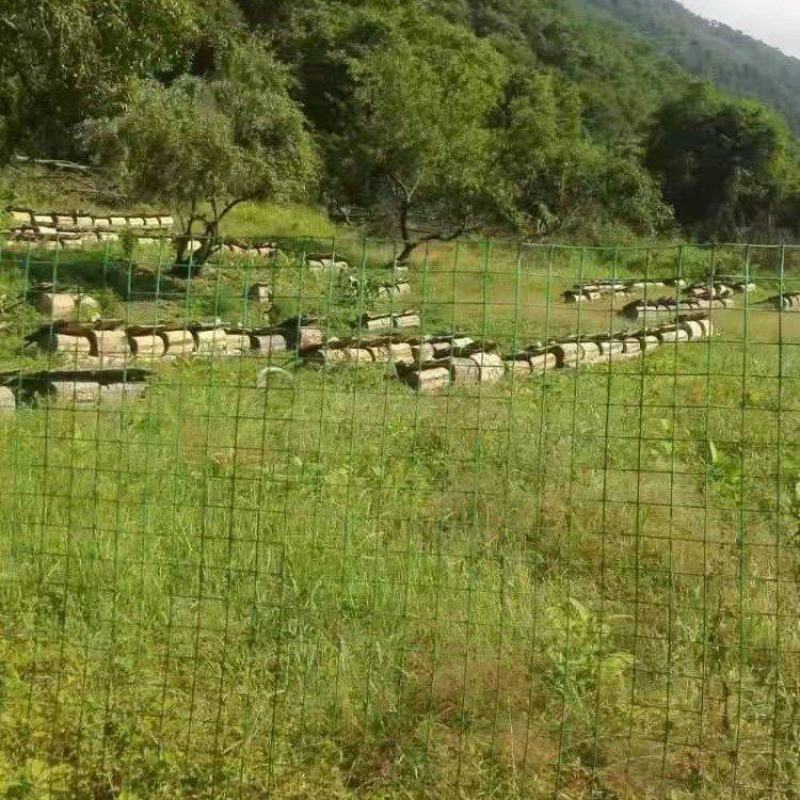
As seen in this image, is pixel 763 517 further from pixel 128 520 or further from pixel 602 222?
pixel 602 222

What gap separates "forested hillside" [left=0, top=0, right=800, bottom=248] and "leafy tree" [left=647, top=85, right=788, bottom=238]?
0.20 ft

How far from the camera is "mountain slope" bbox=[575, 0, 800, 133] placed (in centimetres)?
8069

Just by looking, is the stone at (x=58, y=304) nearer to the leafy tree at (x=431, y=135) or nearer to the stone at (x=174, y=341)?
the stone at (x=174, y=341)

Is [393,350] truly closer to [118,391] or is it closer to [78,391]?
[118,391]

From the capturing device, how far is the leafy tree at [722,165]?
3117 centimetres

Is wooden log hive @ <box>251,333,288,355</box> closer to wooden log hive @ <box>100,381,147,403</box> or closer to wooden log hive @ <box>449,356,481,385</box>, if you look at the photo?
wooden log hive @ <box>449,356,481,385</box>

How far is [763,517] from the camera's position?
4574 mm

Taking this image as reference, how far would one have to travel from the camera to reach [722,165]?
32.2 meters

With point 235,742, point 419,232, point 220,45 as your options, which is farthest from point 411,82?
point 235,742

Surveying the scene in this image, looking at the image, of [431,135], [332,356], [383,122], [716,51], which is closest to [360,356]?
[332,356]

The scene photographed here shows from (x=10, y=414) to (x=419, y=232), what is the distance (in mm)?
15842

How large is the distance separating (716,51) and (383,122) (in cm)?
8559

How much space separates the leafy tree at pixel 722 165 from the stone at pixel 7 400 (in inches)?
1073

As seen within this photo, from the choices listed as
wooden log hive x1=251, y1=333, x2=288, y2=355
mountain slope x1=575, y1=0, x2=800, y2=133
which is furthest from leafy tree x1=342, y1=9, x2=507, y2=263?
mountain slope x1=575, y1=0, x2=800, y2=133
